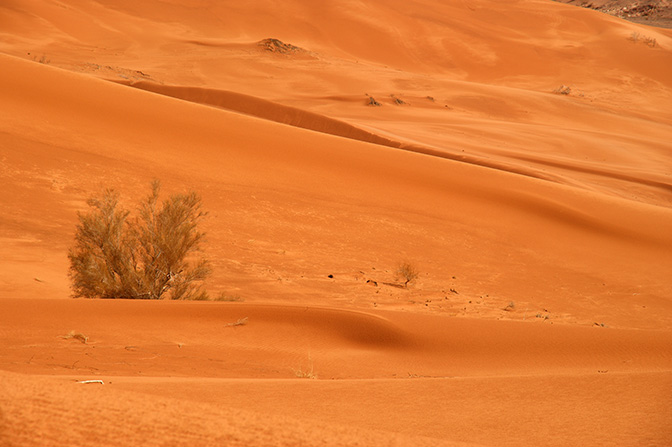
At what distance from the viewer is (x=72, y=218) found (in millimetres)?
11555

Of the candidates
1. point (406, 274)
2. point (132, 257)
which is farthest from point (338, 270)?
point (132, 257)

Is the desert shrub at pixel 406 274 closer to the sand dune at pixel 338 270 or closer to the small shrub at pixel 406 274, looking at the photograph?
the small shrub at pixel 406 274

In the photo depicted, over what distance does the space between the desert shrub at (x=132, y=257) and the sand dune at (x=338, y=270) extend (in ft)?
2.17

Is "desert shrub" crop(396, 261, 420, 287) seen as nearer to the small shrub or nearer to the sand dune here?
the small shrub

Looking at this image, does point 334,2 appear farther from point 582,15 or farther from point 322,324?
point 322,324

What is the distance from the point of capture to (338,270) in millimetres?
11219

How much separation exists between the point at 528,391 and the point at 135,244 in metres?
5.39

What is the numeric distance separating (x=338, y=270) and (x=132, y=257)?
3544 millimetres

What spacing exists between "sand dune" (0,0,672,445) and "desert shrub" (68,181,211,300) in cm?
66

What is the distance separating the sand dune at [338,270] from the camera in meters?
3.90

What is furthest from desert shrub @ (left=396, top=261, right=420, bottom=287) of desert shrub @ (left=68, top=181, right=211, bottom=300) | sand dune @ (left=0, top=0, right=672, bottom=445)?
desert shrub @ (left=68, top=181, right=211, bottom=300)

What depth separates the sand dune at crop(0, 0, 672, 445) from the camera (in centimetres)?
390

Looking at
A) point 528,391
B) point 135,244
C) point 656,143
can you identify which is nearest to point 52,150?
point 135,244

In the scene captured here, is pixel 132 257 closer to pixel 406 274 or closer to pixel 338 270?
pixel 338 270
